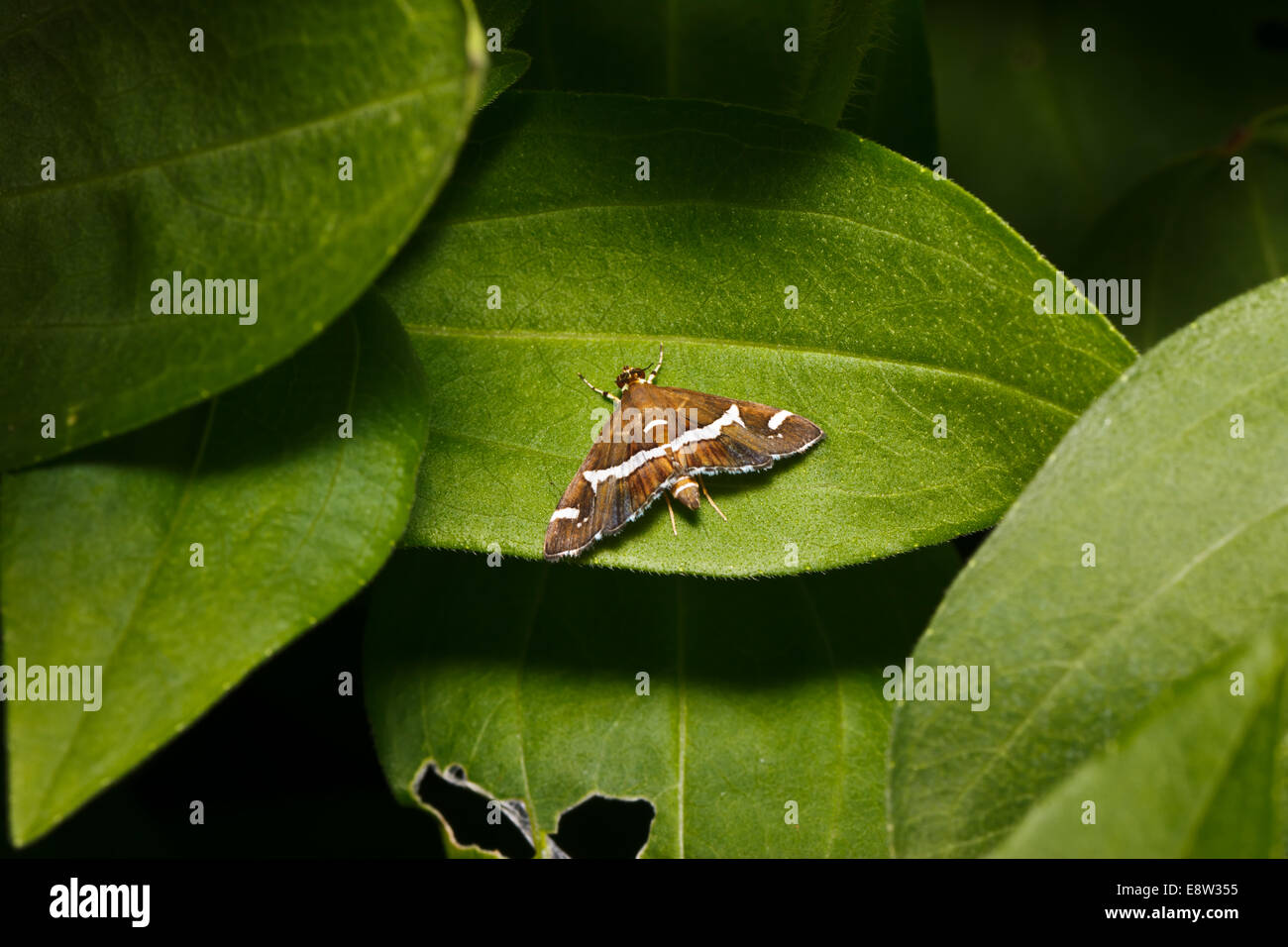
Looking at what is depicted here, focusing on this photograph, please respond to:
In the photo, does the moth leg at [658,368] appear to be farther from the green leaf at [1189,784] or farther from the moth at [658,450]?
the green leaf at [1189,784]

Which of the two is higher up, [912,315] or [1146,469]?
[912,315]

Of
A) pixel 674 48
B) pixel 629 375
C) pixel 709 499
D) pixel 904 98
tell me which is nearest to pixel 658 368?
pixel 629 375

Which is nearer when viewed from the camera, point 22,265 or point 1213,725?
point 1213,725

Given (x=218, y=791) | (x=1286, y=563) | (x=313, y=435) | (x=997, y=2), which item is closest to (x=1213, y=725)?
(x=1286, y=563)

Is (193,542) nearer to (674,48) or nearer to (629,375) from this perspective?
(629,375)

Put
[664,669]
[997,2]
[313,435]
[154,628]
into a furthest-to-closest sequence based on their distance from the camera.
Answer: [997,2], [664,669], [313,435], [154,628]

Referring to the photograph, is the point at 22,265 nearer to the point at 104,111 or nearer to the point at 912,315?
the point at 104,111

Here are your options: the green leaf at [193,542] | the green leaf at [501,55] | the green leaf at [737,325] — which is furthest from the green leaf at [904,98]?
the green leaf at [193,542]
